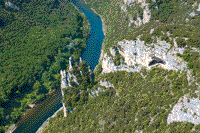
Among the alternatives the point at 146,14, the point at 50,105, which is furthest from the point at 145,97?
the point at 146,14

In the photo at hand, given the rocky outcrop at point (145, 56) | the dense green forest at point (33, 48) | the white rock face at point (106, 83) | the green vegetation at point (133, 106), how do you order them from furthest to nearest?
the dense green forest at point (33, 48) → the white rock face at point (106, 83) → the rocky outcrop at point (145, 56) → the green vegetation at point (133, 106)

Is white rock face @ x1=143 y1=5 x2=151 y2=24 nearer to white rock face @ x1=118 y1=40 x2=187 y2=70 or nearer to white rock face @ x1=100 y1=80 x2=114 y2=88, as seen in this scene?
white rock face @ x1=118 y1=40 x2=187 y2=70

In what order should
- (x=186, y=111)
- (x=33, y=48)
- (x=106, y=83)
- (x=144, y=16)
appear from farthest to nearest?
(x=33, y=48) → (x=144, y=16) → (x=106, y=83) → (x=186, y=111)

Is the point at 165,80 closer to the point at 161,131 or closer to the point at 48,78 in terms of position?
the point at 161,131

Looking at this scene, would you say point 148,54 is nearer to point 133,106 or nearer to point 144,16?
point 133,106

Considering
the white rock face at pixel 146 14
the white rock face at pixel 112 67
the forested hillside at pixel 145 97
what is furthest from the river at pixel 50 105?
the white rock face at pixel 146 14

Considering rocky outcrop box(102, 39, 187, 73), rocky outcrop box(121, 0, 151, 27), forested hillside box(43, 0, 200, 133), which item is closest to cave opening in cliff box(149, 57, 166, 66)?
rocky outcrop box(102, 39, 187, 73)

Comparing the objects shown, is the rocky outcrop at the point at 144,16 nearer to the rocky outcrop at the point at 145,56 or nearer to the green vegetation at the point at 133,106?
the rocky outcrop at the point at 145,56
